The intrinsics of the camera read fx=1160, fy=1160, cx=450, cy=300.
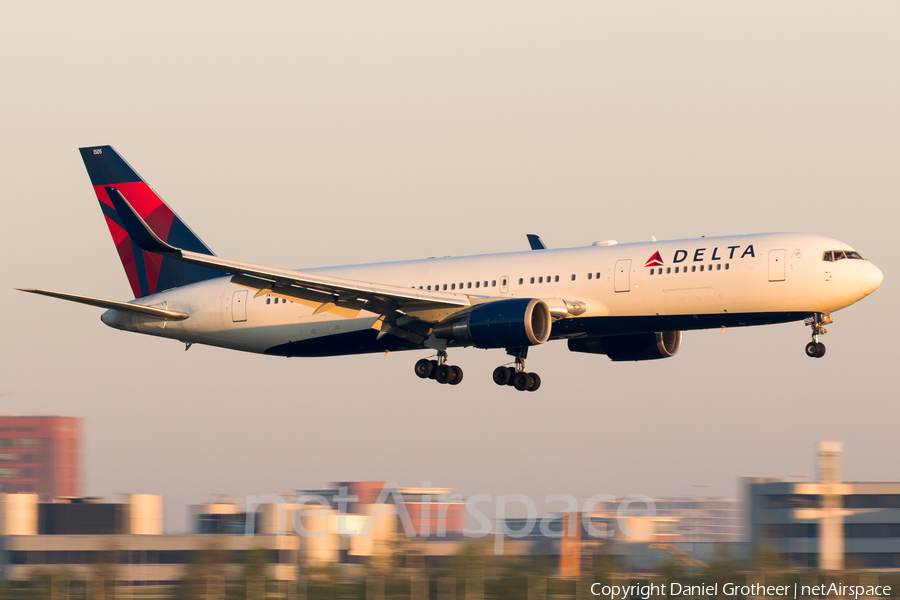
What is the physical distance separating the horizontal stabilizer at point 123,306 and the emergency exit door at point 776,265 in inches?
978

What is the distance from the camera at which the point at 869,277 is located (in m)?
40.9

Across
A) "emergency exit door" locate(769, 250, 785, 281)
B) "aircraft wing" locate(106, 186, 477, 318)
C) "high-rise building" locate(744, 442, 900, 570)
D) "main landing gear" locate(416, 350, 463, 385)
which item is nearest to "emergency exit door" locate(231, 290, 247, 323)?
"aircraft wing" locate(106, 186, 477, 318)

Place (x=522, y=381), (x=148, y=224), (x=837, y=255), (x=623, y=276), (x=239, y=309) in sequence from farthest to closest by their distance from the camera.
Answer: (x=148, y=224) < (x=239, y=309) < (x=522, y=381) < (x=623, y=276) < (x=837, y=255)

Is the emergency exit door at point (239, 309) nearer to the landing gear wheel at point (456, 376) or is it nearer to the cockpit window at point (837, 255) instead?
the landing gear wheel at point (456, 376)

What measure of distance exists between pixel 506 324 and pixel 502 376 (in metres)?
7.35

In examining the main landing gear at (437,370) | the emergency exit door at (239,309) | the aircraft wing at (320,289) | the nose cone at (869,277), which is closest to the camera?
the aircraft wing at (320,289)

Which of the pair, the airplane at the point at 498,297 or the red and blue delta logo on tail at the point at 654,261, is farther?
the red and blue delta logo on tail at the point at 654,261

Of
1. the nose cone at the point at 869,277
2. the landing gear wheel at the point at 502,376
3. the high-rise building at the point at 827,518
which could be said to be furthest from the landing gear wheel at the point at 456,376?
the high-rise building at the point at 827,518

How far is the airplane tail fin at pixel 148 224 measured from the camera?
52.3m

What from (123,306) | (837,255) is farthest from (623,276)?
(123,306)

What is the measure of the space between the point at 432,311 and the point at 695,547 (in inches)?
2375

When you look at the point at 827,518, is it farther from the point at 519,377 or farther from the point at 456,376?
the point at 456,376

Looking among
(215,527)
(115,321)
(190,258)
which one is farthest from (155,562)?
(190,258)

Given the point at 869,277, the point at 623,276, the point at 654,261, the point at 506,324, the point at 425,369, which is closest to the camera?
the point at 869,277
